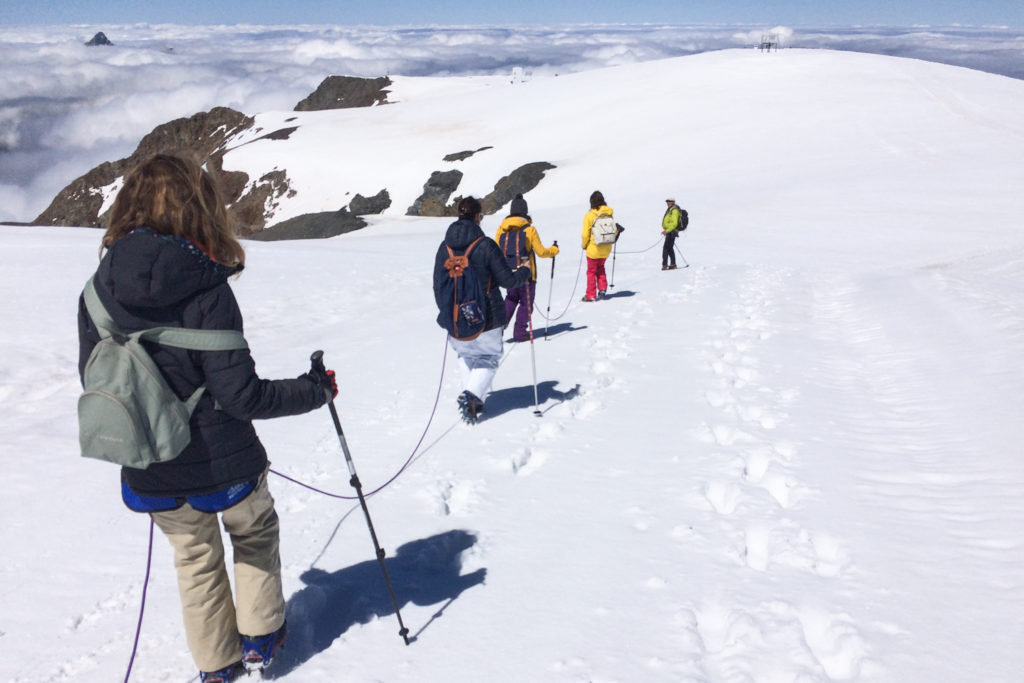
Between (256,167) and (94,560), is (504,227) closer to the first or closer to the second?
(94,560)

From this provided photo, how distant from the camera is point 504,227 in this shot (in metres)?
8.72

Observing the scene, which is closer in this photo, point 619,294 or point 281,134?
point 619,294

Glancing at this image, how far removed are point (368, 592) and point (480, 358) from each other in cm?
298

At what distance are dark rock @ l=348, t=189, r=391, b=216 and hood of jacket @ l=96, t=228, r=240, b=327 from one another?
5302cm

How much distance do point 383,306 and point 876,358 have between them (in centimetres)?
844

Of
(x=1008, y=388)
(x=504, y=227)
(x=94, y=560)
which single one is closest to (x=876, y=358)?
(x=1008, y=388)

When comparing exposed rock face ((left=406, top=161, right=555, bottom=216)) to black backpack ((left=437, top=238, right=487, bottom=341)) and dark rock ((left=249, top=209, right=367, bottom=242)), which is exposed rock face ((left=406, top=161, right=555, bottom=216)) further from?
black backpack ((left=437, top=238, right=487, bottom=341))

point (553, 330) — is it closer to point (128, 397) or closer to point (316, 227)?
point (128, 397)

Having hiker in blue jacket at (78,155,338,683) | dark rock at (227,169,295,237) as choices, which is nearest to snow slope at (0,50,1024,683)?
hiker in blue jacket at (78,155,338,683)

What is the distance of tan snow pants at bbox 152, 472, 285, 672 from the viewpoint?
9.62 feet

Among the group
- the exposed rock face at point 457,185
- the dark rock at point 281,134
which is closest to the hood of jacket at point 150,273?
the exposed rock face at point 457,185

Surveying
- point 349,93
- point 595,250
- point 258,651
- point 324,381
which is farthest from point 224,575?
point 349,93

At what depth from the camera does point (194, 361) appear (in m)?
2.71

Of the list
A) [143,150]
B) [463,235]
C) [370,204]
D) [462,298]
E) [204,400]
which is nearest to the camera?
[204,400]
